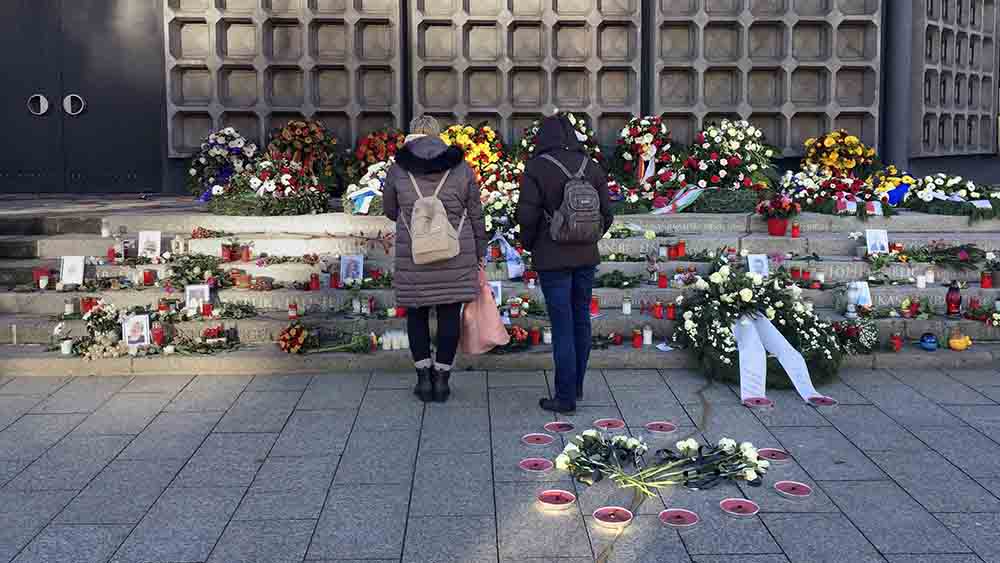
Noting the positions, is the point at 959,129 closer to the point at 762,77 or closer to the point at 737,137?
the point at 762,77

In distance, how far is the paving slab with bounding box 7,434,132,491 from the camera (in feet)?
17.7

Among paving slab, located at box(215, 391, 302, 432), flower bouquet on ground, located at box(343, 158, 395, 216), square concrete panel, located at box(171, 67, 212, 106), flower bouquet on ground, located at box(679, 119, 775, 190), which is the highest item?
square concrete panel, located at box(171, 67, 212, 106)

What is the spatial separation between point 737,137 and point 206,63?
598cm

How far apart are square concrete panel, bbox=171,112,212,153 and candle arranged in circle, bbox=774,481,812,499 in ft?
29.4

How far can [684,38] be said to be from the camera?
1255 cm

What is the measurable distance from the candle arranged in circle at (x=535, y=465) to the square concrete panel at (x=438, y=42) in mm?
7588

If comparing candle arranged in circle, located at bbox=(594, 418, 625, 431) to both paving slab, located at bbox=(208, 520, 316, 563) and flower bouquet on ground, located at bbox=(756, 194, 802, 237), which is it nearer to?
paving slab, located at bbox=(208, 520, 316, 563)

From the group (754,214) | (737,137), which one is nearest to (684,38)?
(737,137)

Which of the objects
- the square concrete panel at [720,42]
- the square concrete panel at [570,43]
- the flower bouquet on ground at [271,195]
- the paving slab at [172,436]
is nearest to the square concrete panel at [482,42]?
the square concrete panel at [570,43]

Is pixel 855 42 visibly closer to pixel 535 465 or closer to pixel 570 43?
pixel 570 43

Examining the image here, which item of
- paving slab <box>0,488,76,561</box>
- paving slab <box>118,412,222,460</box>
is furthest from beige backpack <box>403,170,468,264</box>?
paving slab <box>0,488,76,561</box>

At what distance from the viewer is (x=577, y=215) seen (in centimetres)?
630

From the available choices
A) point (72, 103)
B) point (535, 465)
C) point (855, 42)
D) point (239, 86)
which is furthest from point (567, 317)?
point (72, 103)

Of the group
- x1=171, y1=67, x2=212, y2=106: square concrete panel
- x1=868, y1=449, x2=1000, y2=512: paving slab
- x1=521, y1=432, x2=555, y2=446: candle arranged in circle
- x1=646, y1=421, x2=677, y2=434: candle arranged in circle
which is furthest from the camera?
x1=171, y1=67, x2=212, y2=106: square concrete panel
